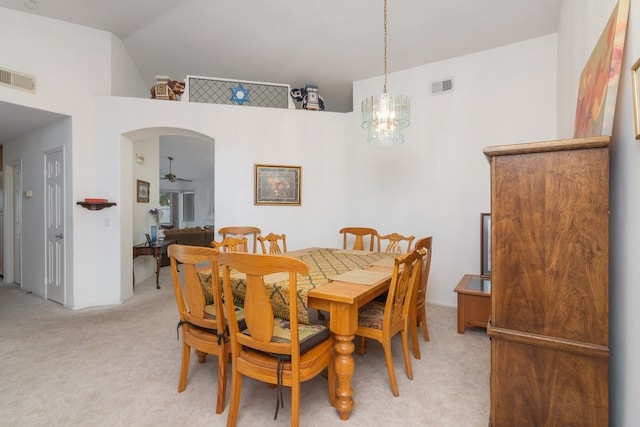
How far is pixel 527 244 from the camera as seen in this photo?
45.4 inches

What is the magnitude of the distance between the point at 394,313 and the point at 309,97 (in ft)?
11.7

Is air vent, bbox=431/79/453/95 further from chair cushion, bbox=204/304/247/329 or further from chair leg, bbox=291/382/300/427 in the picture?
chair leg, bbox=291/382/300/427

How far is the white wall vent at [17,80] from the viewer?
3057 millimetres

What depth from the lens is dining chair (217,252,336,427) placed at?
4.66 ft

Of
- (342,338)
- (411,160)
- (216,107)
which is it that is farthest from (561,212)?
(216,107)

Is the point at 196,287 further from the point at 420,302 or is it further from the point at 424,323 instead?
the point at 424,323

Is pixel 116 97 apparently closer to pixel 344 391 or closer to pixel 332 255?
pixel 332 255

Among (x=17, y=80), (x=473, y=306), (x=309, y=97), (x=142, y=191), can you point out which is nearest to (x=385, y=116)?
(x=473, y=306)

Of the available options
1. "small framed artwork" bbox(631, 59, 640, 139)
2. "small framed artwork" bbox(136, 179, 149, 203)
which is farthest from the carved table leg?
"small framed artwork" bbox(136, 179, 149, 203)

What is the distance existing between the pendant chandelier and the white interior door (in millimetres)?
3861

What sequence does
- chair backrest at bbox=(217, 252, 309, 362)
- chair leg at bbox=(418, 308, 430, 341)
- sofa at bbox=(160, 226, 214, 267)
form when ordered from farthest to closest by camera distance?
1. sofa at bbox=(160, 226, 214, 267)
2. chair leg at bbox=(418, 308, 430, 341)
3. chair backrest at bbox=(217, 252, 309, 362)

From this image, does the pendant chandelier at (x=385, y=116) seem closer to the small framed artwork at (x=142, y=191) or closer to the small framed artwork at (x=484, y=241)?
the small framed artwork at (x=484, y=241)

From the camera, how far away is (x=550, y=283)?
1119 millimetres

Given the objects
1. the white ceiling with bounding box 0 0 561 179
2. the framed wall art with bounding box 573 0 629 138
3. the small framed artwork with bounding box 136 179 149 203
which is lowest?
the small framed artwork with bounding box 136 179 149 203
